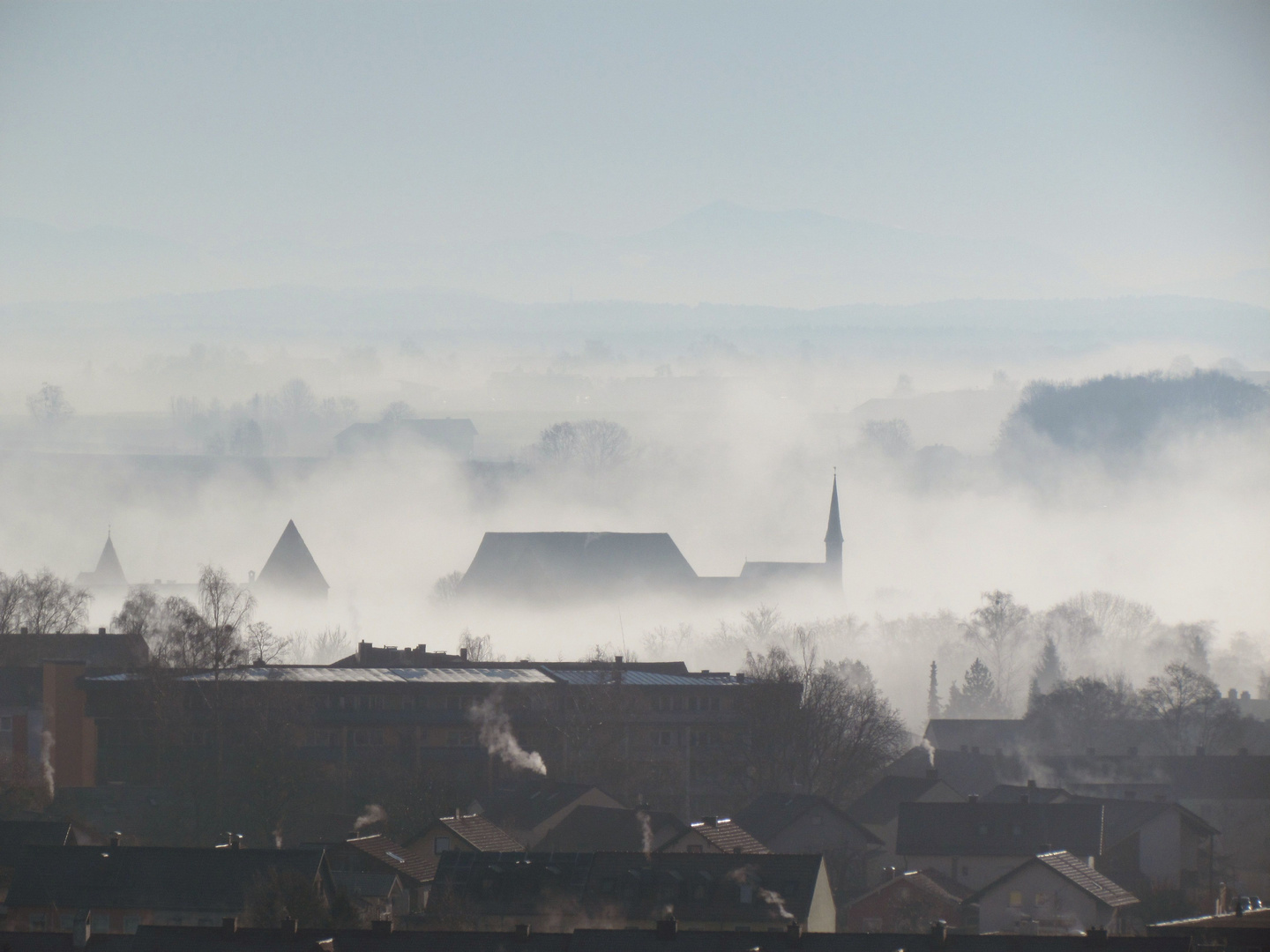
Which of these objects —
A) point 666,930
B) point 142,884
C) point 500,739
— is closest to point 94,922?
point 142,884

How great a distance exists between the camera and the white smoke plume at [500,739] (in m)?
87.5

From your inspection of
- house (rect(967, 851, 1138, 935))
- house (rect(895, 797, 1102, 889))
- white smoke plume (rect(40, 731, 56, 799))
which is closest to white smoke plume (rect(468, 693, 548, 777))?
white smoke plume (rect(40, 731, 56, 799))

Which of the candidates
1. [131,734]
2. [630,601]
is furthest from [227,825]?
[630,601]

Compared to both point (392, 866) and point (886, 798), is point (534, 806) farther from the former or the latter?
point (886, 798)

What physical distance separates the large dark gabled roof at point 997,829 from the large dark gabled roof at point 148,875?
85.1ft

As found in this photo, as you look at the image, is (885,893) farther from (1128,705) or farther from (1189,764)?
(1128,705)

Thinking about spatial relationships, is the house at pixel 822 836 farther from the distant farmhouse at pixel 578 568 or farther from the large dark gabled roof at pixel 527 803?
the distant farmhouse at pixel 578 568

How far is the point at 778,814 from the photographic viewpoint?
73.2 metres

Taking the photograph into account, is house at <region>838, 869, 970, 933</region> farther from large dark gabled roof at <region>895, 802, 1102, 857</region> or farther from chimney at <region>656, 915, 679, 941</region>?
chimney at <region>656, 915, 679, 941</region>

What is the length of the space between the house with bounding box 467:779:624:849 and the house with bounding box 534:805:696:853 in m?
0.48

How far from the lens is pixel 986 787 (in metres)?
100

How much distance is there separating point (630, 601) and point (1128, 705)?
6978 centimetres

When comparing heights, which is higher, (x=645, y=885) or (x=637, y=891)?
(x=645, y=885)

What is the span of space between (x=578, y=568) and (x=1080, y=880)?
133 m
